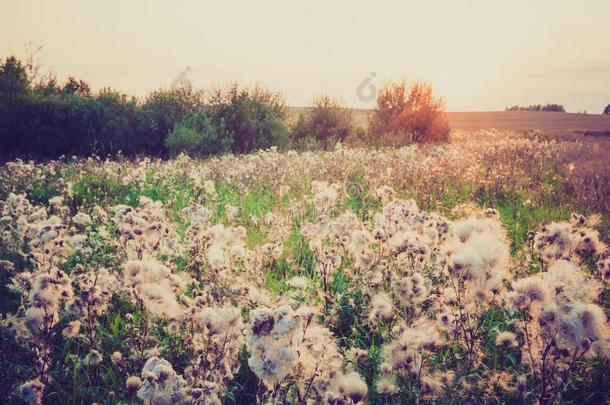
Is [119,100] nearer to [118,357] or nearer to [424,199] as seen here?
[424,199]

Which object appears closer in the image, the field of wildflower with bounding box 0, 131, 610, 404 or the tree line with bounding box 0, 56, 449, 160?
the field of wildflower with bounding box 0, 131, 610, 404

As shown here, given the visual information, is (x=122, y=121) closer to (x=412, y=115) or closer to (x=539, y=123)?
(x=412, y=115)

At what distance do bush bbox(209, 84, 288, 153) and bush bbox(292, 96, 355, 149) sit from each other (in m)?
3.94

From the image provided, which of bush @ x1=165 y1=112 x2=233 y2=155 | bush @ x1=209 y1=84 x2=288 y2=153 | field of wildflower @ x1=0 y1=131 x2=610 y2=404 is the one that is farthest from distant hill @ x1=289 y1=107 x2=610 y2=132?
field of wildflower @ x1=0 y1=131 x2=610 y2=404

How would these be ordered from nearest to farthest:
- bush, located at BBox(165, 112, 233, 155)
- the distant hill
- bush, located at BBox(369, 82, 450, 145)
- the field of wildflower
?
the field of wildflower < bush, located at BBox(165, 112, 233, 155) < bush, located at BBox(369, 82, 450, 145) < the distant hill

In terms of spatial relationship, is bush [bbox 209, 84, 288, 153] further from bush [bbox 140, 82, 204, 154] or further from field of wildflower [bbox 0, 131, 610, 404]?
field of wildflower [bbox 0, 131, 610, 404]

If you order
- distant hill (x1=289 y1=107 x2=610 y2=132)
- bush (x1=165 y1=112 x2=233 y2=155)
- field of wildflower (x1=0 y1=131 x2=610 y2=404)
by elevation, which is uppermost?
distant hill (x1=289 y1=107 x2=610 y2=132)

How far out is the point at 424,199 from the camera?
725 cm

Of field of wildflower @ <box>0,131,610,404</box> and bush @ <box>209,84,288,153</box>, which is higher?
bush @ <box>209,84,288,153</box>

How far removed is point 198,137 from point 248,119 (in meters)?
4.56

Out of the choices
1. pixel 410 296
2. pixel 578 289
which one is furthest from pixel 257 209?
pixel 578 289

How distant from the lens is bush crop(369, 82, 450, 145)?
3012 centimetres

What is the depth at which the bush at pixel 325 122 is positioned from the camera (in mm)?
30375

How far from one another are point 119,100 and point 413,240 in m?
26.6
